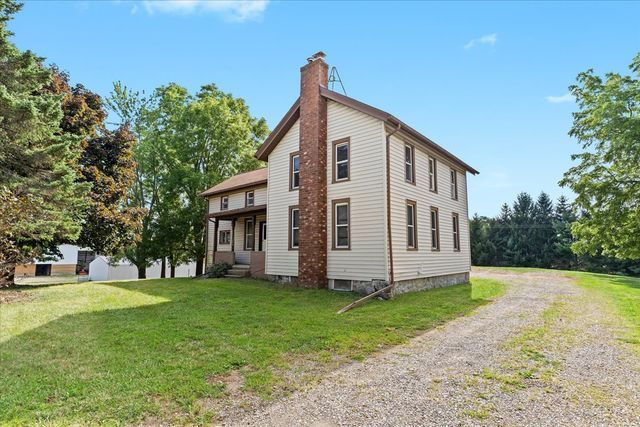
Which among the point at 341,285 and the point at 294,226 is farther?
the point at 294,226

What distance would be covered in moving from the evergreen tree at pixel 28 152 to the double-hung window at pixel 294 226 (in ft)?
27.4

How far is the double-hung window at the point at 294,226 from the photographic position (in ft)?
48.7

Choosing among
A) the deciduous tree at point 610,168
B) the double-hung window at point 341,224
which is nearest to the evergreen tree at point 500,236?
the deciduous tree at point 610,168

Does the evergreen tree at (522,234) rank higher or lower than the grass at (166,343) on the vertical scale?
higher

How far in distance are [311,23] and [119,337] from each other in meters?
10.8

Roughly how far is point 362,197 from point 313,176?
2298 millimetres

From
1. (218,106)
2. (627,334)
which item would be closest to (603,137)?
(627,334)

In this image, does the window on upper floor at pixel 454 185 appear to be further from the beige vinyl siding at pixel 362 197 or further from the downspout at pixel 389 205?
the beige vinyl siding at pixel 362 197

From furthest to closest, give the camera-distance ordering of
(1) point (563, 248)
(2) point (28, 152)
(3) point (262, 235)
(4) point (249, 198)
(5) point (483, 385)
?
(1) point (563, 248), (4) point (249, 198), (3) point (262, 235), (2) point (28, 152), (5) point (483, 385)

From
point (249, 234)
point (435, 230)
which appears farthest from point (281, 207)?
point (435, 230)

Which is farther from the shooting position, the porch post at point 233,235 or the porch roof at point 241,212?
the porch post at point 233,235

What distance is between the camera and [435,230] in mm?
15930

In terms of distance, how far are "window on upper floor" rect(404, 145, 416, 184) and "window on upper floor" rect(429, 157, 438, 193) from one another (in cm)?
185

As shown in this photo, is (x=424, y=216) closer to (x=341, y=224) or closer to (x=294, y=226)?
(x=341, y=224)
